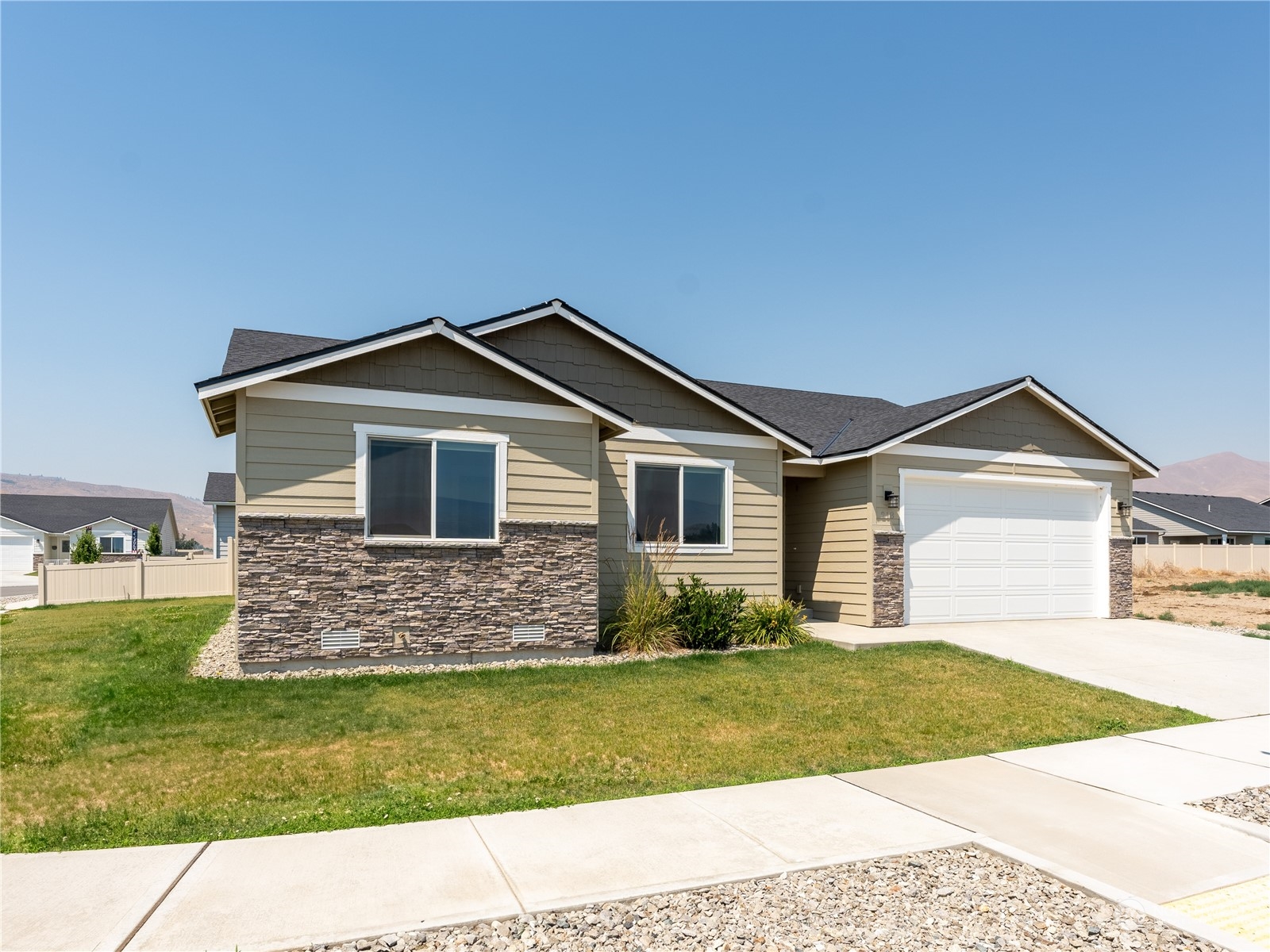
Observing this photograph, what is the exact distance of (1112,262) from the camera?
16.3m

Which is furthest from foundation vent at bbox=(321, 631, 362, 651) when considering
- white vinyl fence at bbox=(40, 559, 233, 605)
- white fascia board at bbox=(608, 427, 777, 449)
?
white vinyl fence at bbox=(40, 559, 233, 605)

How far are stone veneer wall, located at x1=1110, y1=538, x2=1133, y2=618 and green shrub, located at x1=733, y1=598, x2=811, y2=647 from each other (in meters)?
7.19

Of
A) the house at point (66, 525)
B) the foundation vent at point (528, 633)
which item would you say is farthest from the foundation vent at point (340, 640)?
the house at point (66, 525)

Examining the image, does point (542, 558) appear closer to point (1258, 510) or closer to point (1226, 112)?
point (1226, 112)

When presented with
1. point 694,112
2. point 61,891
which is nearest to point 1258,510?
point 694,112

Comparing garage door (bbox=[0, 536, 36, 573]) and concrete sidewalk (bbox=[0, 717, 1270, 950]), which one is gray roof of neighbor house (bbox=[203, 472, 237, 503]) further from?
concrete sidewalk (bbox=[0, 717, 1270, 950])

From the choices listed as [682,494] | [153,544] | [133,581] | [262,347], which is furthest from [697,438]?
[153,544]

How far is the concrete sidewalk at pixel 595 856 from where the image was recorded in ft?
11.4

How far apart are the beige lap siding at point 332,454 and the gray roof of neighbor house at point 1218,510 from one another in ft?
165

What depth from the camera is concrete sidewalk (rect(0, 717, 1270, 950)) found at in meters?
3.48

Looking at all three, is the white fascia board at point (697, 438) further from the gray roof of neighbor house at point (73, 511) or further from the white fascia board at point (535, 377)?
the gray roof of neighbor house at point (73, 511)

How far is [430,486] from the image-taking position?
33.9ft

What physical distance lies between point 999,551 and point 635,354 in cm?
794

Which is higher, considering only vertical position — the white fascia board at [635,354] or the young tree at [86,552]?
the white fascia board at [635,354]
